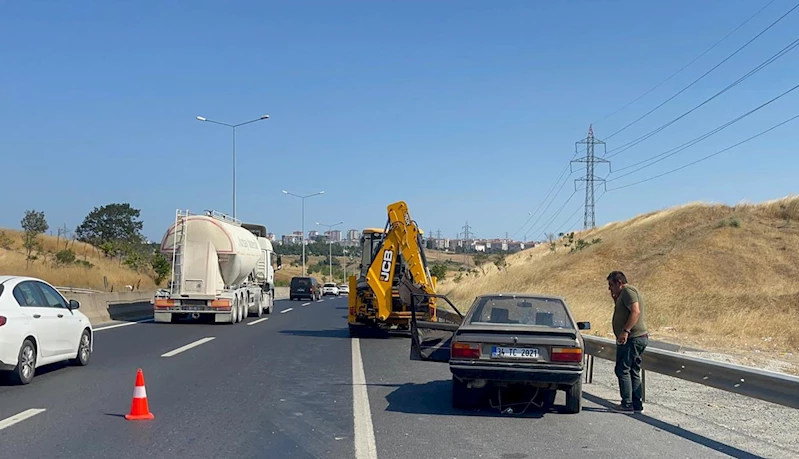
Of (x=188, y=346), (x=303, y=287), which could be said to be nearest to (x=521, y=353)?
(x=188, y=346)

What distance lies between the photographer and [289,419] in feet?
31.0

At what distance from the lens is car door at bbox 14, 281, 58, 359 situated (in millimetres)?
12055

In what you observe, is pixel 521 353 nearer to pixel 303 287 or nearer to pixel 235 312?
pixel 235 312

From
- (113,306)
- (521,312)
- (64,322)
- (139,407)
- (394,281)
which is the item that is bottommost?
(139,407)

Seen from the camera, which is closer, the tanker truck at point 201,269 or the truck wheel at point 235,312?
the tanker truck at point 201,269

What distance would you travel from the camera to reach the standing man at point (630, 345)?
10.3 meters

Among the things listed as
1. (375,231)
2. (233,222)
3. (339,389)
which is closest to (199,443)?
(339,389)

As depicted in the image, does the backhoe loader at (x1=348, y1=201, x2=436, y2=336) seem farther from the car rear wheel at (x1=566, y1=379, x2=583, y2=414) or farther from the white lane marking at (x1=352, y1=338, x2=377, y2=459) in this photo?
the car rear wheel at (x1=566, y1=379, x2=583, y2=414)

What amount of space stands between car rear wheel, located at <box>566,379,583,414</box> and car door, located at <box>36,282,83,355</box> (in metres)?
8.15

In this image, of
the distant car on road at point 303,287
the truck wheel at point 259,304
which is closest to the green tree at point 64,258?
the distant car on road at point 303,287

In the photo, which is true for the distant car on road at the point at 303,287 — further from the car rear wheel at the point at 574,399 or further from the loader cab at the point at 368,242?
the car rear wheel at the point at 574,399

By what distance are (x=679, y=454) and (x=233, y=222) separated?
25.0m

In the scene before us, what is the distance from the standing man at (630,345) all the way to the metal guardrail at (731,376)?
48cm

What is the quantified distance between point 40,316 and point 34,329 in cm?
33
